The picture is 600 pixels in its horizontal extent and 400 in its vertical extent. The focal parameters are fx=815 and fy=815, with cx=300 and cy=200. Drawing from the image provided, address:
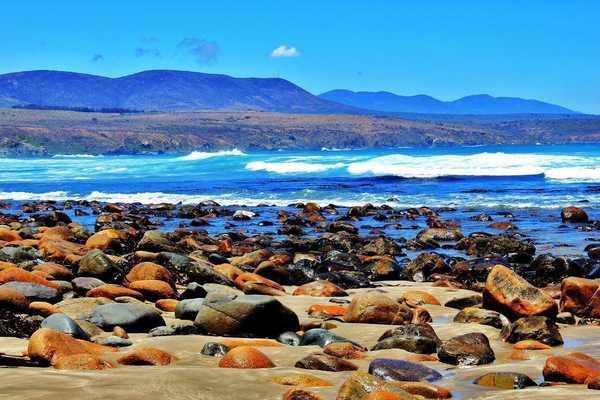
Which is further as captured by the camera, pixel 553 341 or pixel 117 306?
pixel 117 306

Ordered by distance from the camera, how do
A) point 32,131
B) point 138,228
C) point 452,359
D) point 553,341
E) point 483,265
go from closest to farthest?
point 452,359
point 553,341
point 483,265
point 138,228
point 32,131

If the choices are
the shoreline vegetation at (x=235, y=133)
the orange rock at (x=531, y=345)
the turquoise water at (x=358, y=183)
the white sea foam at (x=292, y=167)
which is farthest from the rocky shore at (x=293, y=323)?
the shoreline vegetation at (x=235, y=133)

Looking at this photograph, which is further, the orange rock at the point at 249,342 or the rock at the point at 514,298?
the rock at the point at 514,298

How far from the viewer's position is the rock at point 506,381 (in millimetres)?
5805

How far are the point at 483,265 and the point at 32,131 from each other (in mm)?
118847

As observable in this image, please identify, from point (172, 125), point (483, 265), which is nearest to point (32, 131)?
point (172, 125)

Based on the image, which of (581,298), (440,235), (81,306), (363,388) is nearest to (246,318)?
(81,306)

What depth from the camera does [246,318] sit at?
8.09 metres

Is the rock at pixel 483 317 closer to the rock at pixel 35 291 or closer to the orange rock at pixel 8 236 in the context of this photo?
the rock at pixel 35 291

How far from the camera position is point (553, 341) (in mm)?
7699

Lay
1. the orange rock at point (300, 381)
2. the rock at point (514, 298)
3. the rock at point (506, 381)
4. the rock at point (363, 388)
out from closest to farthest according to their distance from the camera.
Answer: the rock at point (363, 388) → the orange rock at point (300, 381) → the rock at point (506, 381) → the rock at point (514, 298)

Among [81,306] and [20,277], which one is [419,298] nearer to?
[81,306]

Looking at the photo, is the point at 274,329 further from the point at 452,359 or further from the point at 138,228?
the point at 138,228

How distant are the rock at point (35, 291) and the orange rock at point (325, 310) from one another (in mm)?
2980
